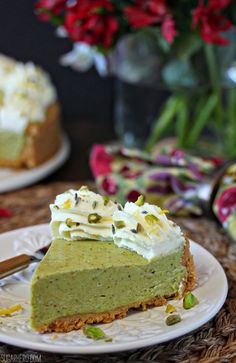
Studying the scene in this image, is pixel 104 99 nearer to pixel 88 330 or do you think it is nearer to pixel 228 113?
pixel 228 113

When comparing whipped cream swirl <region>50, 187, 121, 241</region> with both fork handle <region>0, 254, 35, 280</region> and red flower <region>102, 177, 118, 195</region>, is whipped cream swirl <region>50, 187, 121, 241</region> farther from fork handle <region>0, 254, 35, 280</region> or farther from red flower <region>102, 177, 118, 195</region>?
red flower <region>102, 177, 118, 195</region>

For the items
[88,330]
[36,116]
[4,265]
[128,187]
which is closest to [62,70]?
[36,116]

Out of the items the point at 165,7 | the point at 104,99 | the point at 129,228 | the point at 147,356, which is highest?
the point at 165,7

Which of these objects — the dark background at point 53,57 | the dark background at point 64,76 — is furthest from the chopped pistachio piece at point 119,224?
the dark background at point 53,57

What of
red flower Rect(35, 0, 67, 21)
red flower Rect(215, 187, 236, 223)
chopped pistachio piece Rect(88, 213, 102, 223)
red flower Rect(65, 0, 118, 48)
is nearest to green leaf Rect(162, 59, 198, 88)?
red flower Rect(65, 0, 118, 48)

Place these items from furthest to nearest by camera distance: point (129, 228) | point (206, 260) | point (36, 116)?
point (36, 116), point (206, 260), point (129, 228)

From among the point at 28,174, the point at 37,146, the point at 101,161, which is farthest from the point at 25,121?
the point at 101,161

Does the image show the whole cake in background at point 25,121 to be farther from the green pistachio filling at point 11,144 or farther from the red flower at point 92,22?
the red flower at point 92,22

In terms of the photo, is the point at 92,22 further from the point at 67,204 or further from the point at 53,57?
the point at 53,57
